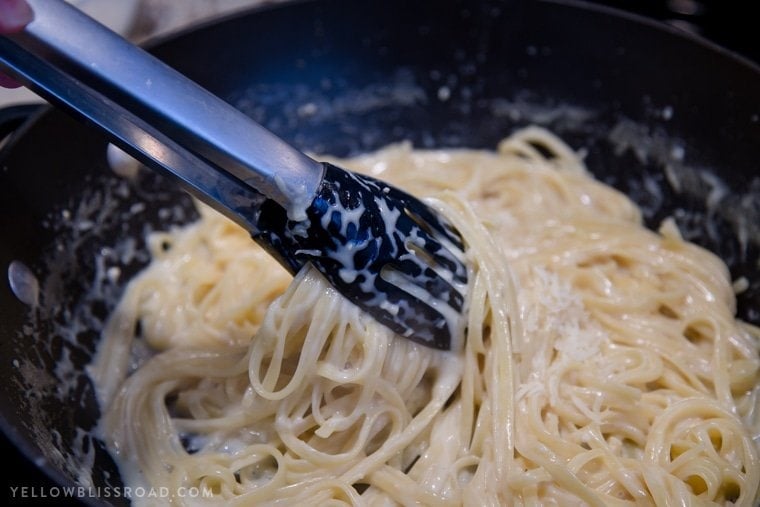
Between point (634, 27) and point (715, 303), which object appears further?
point (634, 27)

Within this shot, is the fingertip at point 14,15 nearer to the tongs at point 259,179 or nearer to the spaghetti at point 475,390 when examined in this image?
the tongs at point 259,179

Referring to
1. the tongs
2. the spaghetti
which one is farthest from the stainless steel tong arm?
the spaghetti

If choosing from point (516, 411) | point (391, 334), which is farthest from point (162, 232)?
point (516, 411)

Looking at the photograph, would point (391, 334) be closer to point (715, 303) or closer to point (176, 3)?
point (715, 303)

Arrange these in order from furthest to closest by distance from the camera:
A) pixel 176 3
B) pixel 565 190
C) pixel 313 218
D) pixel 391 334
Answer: pixel 176 3 < pixel 565 190 < pixel 391 334 < pixel 313 218

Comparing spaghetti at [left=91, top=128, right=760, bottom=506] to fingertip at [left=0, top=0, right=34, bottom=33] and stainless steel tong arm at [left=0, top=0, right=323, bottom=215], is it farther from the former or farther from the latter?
fingertip at [left=0, top=0, right=34, bottom=33]

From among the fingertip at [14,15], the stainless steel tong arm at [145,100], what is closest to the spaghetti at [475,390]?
the stainless steel tong arm at [145,100]
